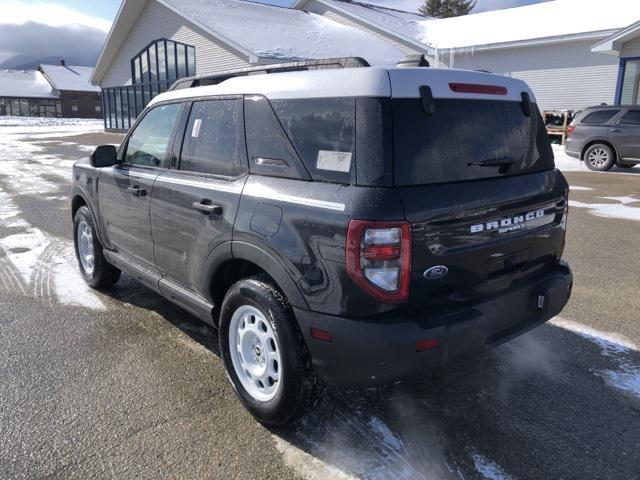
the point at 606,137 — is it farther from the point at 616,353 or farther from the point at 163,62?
the point at 163,62

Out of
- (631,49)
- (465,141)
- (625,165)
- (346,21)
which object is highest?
(346,21)

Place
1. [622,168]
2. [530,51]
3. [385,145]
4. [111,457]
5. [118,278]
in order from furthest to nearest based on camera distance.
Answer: [530,51] → [622,168] → [118,278] → [111,457] → [385,145]

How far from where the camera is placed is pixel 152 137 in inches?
157

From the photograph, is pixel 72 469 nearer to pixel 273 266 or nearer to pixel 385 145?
pixel 273 266

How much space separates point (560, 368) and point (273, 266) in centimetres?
215

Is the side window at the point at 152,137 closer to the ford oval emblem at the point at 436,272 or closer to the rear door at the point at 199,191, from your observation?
the rear door at the point at 199,191

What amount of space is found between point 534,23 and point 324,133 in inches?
1002

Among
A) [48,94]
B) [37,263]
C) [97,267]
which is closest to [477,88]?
[97,267]

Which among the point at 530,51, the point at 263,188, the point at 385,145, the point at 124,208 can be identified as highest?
the point at 530,51

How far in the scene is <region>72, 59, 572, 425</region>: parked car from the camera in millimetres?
2418

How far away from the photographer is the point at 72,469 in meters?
2.57

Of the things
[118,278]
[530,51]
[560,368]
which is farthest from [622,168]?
[118,278]

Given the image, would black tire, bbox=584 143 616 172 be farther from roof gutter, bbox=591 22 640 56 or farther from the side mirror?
the side mirror

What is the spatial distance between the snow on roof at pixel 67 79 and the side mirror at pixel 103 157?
74.9 m
